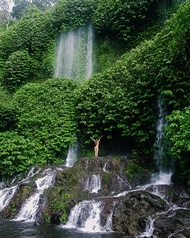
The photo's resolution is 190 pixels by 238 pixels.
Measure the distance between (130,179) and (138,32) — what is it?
12790 mm

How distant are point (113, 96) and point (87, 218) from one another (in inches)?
296

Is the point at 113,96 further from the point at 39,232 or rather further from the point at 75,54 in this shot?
the point at 75,54

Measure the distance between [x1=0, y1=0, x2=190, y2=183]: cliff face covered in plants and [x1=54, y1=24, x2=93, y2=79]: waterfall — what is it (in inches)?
38.0

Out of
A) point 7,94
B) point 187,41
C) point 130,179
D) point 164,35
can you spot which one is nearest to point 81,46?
point 7,94

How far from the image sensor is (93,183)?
38.2 feet

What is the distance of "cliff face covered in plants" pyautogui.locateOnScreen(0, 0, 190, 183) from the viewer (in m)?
11.9

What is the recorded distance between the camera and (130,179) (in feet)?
39.3

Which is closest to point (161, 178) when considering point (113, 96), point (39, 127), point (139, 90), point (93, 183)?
point (93, 183)

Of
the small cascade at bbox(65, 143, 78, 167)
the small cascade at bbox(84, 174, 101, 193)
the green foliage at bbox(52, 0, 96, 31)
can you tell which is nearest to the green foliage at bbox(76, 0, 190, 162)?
the small cascade at bbox(65, 143, 78, 167)

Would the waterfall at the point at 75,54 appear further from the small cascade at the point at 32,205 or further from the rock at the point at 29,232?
the rock at the point at 29,232

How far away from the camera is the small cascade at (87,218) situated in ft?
28.4

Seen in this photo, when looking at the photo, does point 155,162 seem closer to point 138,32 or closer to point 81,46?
point 138,32

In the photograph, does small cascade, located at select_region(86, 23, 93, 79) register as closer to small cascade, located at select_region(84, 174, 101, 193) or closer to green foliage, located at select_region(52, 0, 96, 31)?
green foliage, located at select_region(52, 0, 96, 31)

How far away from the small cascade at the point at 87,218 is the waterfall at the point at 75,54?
14482 mm
